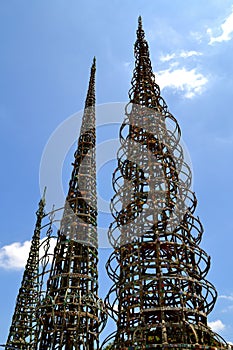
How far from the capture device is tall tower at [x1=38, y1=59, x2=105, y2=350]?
1340 inches

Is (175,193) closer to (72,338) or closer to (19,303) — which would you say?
(72,338)

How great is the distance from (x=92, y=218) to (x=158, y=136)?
14.2 meters

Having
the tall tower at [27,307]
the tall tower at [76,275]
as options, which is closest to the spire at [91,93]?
the tall tower at [76,275]

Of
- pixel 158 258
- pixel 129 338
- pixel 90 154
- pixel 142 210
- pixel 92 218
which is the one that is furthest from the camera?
pixel 90 154

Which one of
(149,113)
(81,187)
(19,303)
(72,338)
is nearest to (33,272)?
(19,303)

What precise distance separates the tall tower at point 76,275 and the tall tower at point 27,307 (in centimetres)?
1213

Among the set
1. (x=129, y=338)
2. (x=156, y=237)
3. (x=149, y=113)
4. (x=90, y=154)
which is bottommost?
(x=129, y=338)

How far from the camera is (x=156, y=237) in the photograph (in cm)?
2594

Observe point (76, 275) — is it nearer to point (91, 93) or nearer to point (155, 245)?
point (155, 245)

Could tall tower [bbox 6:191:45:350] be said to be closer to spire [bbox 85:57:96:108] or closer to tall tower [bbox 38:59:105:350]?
tall tower [bbox 38:59:105:350]

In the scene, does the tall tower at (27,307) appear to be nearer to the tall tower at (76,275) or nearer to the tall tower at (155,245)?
the tall tower at (76,275)

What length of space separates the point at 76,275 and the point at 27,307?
22181 mm

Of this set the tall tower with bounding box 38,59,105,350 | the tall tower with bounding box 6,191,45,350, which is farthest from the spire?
the tall tower with bounding box 6,191,45,350

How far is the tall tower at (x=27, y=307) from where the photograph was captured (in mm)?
51312
